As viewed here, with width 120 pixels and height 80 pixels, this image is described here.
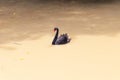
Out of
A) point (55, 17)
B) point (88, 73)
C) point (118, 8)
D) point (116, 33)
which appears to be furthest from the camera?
point (118, 8)

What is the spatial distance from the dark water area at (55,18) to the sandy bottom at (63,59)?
53 centimetres

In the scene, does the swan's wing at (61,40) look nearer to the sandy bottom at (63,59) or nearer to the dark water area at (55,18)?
the sandy bottom at (63,59)

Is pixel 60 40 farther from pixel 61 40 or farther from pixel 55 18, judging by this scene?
pixel 55 18

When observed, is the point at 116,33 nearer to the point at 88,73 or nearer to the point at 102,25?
the point at 102,25

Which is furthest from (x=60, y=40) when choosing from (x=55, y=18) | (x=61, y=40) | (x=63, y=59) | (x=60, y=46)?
(x=55, y=18)

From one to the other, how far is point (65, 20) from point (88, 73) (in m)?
3.84

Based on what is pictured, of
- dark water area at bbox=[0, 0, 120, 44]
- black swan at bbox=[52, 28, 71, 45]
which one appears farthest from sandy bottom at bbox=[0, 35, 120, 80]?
dark water area at bbox=[0, 0, 120, 44]

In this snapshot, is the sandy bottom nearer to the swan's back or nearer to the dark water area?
the swan's back

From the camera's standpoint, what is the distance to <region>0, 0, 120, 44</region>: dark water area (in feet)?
30.9

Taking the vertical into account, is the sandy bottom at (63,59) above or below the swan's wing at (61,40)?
below

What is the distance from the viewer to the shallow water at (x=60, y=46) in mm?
7008

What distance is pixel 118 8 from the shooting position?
1162 centimetres

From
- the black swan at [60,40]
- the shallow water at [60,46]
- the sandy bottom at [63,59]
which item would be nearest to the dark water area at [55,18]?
the shallow water at [60,46]

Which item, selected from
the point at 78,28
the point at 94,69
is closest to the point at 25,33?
the point at 78,28
